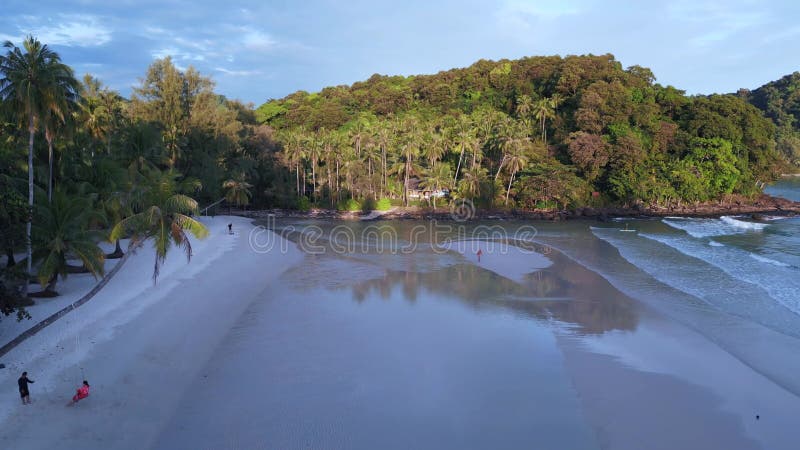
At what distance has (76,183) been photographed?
24.9 metres

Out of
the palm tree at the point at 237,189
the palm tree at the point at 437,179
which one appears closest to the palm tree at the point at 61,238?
the palm tree at the point at 237,189

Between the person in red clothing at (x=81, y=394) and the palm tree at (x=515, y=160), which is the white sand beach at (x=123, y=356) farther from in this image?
the palm tree at (x=515, y=160)

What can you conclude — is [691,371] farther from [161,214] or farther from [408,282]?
[161,214]

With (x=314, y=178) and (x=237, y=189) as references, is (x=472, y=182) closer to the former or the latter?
(x=314, y=178)

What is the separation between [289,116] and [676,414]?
87.1 metres

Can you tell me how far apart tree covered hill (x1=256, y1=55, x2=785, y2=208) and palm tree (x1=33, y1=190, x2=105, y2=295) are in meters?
38.1

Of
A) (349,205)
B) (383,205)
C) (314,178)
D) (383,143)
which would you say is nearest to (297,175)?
(314,178)

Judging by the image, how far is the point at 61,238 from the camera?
17.4m

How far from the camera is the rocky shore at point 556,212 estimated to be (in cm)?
5350

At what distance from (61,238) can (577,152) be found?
54.0 m

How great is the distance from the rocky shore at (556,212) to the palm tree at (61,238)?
33.9 meters

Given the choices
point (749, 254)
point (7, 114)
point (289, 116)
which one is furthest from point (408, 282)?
point (289, 116)

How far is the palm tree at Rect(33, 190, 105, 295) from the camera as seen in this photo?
1703 cm

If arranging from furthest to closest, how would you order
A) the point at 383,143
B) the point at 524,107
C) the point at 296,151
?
1. the point at 524,107
2. the point at 383,143
3. the point at 296,151
